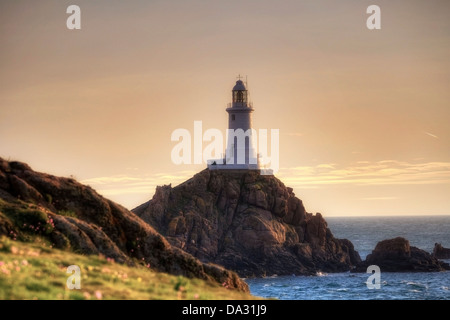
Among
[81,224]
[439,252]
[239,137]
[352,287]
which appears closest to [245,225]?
[239,137]

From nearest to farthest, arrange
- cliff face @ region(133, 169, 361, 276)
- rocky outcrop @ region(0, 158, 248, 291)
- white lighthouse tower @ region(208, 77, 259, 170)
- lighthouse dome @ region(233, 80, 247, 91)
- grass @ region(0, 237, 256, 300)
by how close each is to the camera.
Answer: grass @ region(0, 237, 256, 300)
rocky outcrop @ region(0, 158, 248, 291)
cliff face @ region(133, 169, 361, 276)
white lighthouse tower @ region(208, 77, 259, 170)
lighthouse dome @ region(233, 80, 247, 91)

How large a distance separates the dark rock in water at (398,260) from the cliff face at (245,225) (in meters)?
4.14

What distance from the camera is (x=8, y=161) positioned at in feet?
108

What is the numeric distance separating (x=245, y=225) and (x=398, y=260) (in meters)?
29.4

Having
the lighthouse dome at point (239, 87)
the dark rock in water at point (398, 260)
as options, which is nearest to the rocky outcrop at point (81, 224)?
the lighthouse dome at point (239, 87)

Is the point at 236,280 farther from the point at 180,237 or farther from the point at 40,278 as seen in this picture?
the point at 180,237

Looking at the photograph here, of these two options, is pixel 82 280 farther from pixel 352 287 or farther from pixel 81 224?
pixel 352 287

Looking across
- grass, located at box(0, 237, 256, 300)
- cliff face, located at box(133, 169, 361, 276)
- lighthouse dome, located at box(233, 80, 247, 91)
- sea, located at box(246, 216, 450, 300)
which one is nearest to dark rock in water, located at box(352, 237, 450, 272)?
sea, located at box(246, 216, 450, 300)

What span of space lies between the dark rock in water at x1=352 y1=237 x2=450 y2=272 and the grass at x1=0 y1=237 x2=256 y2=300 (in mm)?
118263

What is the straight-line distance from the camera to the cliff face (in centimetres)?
13025

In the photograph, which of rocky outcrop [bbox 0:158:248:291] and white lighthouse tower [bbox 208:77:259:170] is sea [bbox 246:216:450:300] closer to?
white lighthouse tower [bbox 208:77:259:170]

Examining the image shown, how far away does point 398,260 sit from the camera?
143625mm

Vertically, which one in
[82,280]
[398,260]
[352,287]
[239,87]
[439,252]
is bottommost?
[439,252]

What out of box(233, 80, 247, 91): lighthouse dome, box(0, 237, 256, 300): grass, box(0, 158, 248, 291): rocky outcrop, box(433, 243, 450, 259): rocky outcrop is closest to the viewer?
box(0, 237, 256, 300): grass
